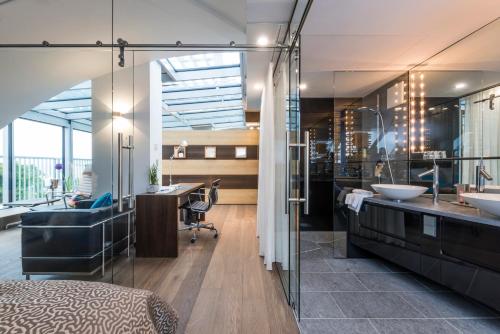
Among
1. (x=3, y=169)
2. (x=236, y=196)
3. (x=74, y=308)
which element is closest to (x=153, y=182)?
(x=3, y=169)

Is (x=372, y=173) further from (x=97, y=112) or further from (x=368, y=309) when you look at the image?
(x=97, y=112)

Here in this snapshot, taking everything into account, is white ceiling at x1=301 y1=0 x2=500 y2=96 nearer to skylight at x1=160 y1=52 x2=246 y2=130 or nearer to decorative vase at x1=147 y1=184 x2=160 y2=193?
skylight at x1=160 y1=52 x2=246 y2=130

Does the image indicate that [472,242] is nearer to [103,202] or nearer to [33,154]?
[103,202]

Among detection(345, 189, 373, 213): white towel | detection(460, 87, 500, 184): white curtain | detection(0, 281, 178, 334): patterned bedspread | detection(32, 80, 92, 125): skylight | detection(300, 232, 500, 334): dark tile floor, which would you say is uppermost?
detection(32, 80, 92, 125): skylight

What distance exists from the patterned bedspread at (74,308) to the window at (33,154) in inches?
69.1

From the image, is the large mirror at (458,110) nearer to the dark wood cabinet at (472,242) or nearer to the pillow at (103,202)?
the dark wood cabinet at (472,242)

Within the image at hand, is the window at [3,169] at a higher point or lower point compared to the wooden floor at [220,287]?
higher

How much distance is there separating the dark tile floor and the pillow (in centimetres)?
228

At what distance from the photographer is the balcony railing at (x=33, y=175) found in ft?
7.76

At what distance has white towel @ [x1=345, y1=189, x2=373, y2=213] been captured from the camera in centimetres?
284

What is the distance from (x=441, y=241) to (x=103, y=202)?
3373 millimetres

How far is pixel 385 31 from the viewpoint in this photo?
7.16ft

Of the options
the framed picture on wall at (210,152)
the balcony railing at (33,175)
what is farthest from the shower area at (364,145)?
the framed picture on wall at (210,152)

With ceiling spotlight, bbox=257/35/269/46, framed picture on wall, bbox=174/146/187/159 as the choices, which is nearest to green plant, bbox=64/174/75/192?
ceiling spotlight, bbox=257/35/269/46
